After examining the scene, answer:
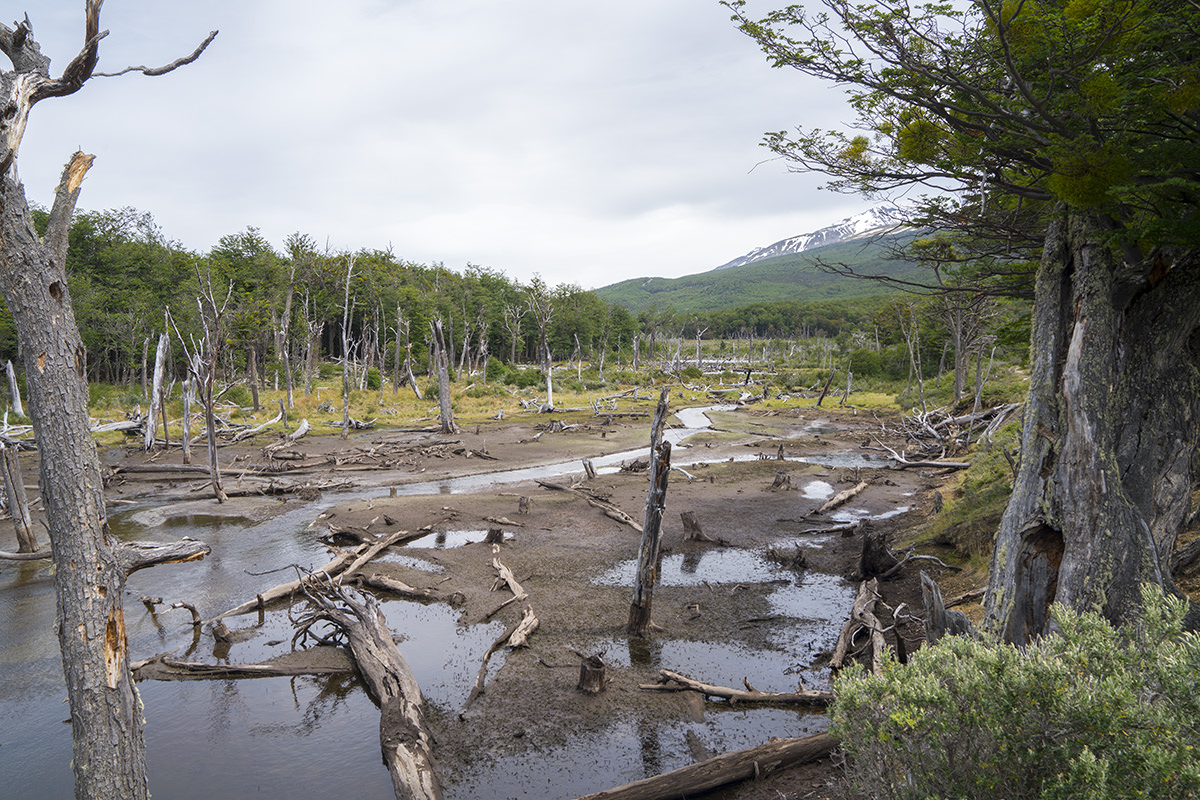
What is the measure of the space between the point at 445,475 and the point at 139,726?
2080 cm

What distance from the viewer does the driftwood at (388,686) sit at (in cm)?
714

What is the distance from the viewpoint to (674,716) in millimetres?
8672

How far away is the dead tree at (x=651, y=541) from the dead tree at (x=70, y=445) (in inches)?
278

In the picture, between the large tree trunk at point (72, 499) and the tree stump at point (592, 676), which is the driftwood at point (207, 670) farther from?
the large tree trunk at point (72, 499)

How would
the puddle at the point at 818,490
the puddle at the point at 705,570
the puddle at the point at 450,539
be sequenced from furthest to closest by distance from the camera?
the puddle at the point at 818,490 → the puddle at the point at 450,539 → the puddle at the point at 705,570

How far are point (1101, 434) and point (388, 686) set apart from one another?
9.25 meters

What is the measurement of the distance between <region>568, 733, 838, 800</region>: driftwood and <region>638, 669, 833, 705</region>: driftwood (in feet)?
4.16

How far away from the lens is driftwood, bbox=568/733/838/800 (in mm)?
6668

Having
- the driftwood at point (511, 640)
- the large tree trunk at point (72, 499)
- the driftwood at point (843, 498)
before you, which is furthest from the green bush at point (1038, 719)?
the driftwood at point (843, 498)

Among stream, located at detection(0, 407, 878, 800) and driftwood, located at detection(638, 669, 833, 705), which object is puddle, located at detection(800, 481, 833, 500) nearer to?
stream, located at detection(0, 407, 878, 800)

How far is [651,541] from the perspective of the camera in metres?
10.8

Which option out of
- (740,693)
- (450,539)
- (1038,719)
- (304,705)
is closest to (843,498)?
(450,539)

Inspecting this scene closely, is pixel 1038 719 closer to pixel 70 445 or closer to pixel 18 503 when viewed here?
pixel 70 445

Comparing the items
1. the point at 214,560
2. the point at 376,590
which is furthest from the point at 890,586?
the point at 214,560
